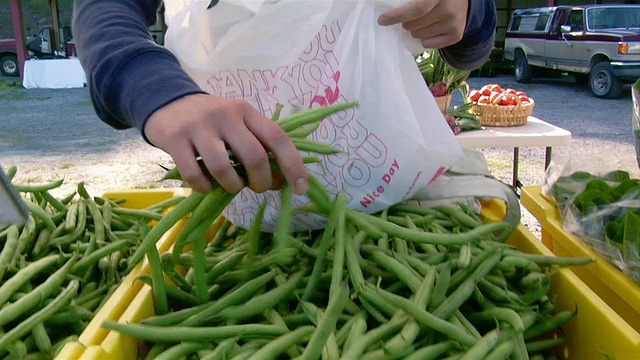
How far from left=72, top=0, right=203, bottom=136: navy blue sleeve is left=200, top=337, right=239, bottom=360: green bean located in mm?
346

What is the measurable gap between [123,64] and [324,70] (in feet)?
1.38

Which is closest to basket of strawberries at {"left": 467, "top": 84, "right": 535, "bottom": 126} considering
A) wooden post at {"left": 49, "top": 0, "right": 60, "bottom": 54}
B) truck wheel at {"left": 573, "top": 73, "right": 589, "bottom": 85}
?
truck wheel at {"left": 573, "top": 73, "right": 589, "bottom": 85}

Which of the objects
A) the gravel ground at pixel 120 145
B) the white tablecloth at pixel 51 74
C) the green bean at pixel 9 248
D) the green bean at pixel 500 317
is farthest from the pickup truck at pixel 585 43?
the white tablecloth at pixel 51 74

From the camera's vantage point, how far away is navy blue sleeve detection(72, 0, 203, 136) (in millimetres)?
920

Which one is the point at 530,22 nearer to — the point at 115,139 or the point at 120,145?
the point at 115,139

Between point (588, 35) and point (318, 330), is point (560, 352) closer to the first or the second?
point (318, 330)

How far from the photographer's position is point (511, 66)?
12.6 m

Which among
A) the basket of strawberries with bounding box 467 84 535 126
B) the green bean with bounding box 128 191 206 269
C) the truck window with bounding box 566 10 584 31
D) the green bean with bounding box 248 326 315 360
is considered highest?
the green bean with bounding box 128 191 206 269

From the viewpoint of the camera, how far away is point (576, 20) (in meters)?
9.27

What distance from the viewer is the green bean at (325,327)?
0.85 meters

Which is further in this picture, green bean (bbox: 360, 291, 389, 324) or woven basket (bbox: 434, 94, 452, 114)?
woven basket (bbox: 434, 94, 452, 114)

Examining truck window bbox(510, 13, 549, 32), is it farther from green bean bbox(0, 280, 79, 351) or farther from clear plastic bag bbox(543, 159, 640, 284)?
green bean bbox(0, 280, 79, 351)

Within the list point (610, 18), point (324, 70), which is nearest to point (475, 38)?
point (324, 70)

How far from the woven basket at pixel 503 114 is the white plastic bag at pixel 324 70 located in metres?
2.02
